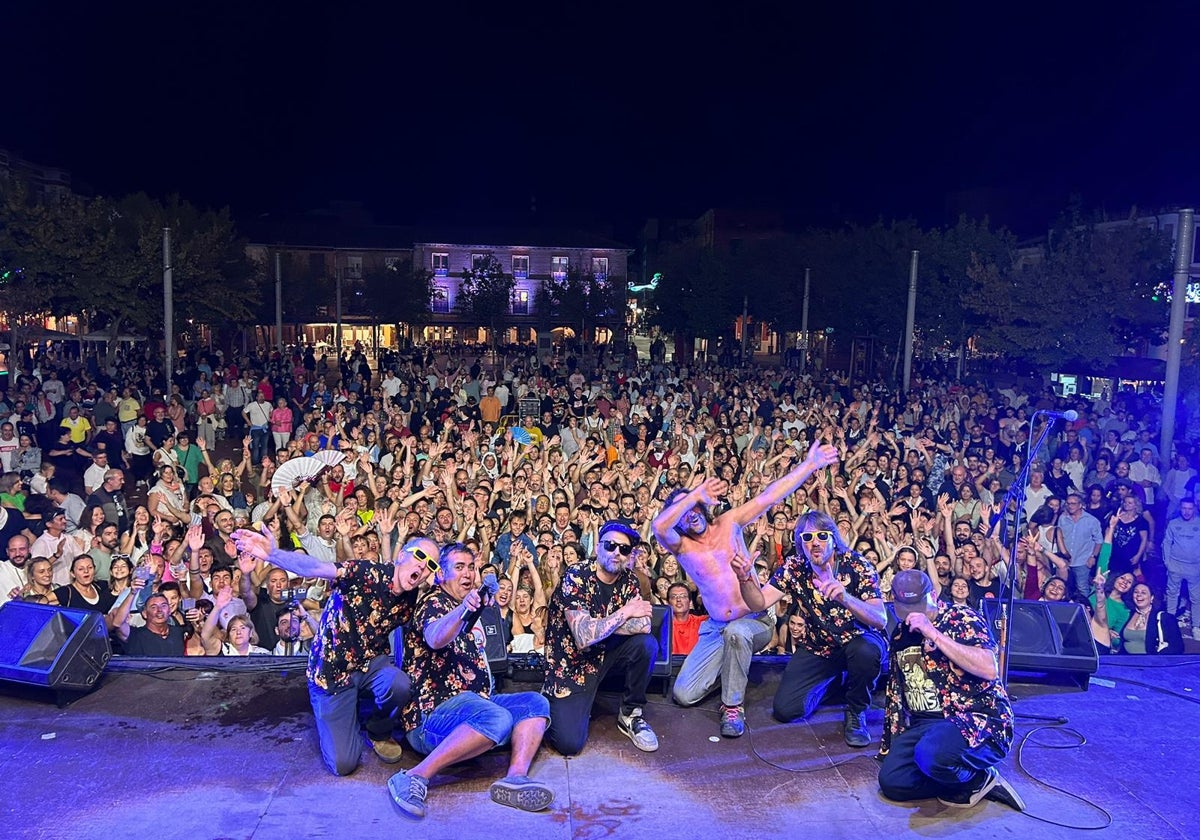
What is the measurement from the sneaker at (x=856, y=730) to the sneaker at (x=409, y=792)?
2190mm

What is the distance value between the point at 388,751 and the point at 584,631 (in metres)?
1.12

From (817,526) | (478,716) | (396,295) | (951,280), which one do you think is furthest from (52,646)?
(396,295)

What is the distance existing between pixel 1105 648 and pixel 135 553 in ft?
23.3

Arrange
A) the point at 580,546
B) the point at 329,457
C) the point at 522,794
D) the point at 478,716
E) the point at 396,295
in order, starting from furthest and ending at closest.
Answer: the point at 396,295
the point at 329,457
the point at 580,546
the point at 478,716
the point at 522,794

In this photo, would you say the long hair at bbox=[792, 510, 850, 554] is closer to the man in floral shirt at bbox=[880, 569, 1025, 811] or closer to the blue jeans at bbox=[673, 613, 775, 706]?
the blue jeans at bbox=[673, 613, 775, 706]

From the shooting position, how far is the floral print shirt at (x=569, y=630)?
4.89m

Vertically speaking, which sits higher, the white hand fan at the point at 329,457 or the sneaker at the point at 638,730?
the white hand fan at the point at 329,457

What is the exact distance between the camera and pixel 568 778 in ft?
15.3

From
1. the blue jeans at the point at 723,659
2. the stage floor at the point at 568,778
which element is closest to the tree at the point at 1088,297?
the stage floor at the point at 568,778

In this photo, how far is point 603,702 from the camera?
553 cm

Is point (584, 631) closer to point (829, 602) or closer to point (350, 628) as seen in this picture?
point (350, 628)

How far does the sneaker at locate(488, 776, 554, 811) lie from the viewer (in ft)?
14.3

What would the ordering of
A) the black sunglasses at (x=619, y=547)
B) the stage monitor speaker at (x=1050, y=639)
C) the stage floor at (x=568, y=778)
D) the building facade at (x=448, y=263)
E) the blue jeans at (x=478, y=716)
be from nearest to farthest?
the stage floor at (x=568, y=778) → the blue jeans at (x=478, y=716) → the black sunglasses at (x=619, y=547) → the stage monitor speaker at (x=1050, y=639) → the building facade at (x=448, y=263)

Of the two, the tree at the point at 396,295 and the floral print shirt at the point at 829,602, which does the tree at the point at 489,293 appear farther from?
the floral print shirt at the point at 829,602
